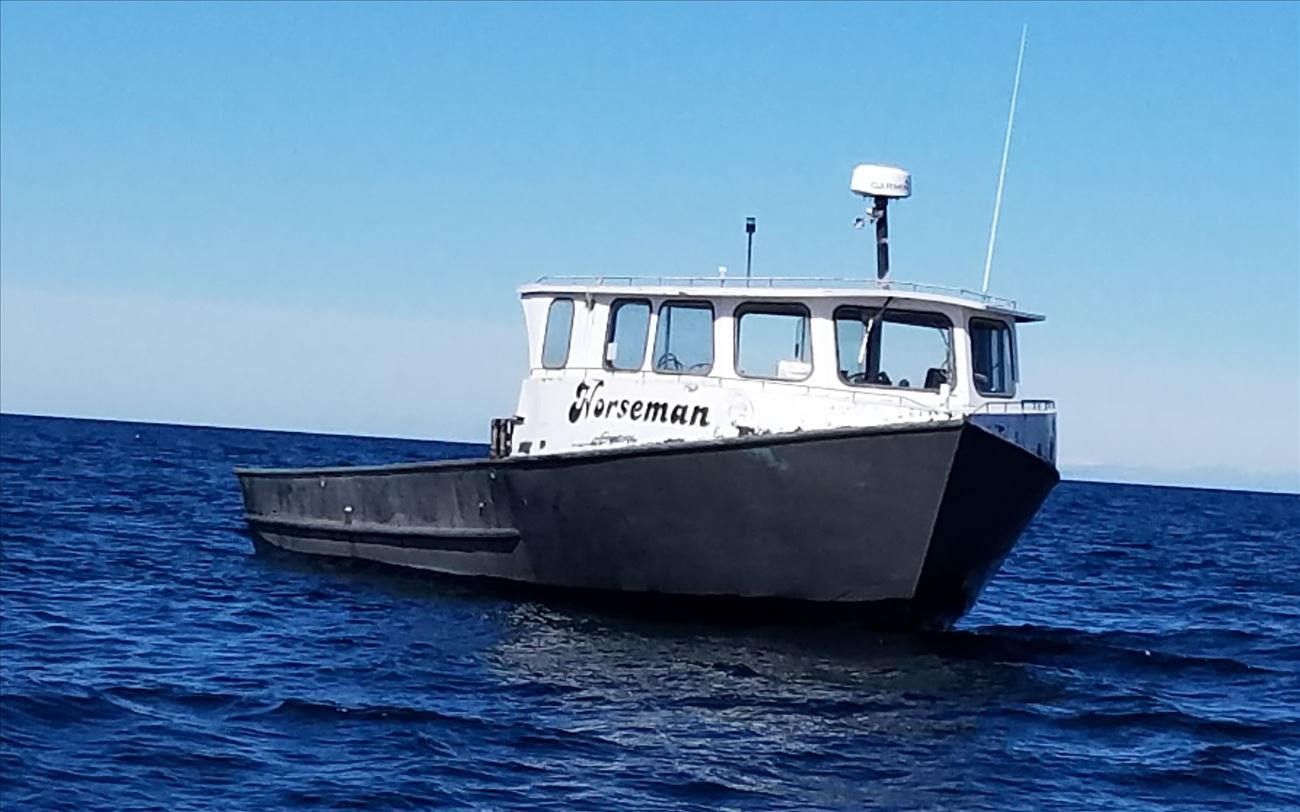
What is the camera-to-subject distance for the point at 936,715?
37.1 feet

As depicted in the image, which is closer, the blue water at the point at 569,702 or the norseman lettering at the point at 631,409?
the blue water at the point at 569,702

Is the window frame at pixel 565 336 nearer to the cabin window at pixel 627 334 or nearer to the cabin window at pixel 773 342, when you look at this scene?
the cabin window at pixel 627 334

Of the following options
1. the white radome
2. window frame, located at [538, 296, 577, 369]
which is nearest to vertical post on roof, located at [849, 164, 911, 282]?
the white radome

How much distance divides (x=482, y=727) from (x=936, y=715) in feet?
10.3

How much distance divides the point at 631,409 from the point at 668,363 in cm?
54

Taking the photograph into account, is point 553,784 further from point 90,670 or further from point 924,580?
point 924,580

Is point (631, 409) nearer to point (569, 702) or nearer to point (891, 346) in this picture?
point (891, 346)

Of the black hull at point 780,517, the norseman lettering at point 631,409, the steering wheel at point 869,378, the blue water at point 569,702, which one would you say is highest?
the steering wheel at point 869,378

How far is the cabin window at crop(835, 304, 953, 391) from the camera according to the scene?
14367mm

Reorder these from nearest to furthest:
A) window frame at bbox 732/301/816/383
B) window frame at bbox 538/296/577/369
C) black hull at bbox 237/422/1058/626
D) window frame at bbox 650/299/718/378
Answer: black hull at bbox 237/422/1058/626 → window frame at bbox 732/301/816/383 → window frame at bbox 650/299/718/378 → window frame at bbox 538/296/577/369

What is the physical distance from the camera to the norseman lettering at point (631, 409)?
1479cm

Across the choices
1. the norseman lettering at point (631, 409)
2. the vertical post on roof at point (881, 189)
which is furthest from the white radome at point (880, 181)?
the norseman lettering at point (631, 409)

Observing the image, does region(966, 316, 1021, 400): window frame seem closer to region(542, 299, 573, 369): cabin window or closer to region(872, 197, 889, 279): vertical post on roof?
region(872, 197, 889, 279): vertical post on roof

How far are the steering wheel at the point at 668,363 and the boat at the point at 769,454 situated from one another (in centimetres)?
1
